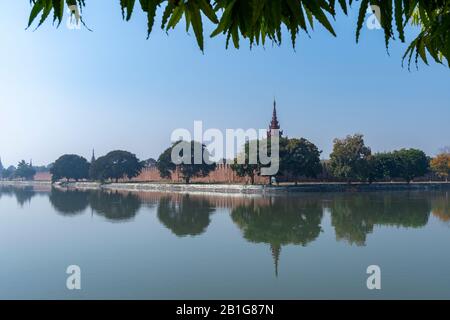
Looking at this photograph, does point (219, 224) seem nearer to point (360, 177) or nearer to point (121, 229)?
point (121, 229)

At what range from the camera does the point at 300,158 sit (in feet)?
182

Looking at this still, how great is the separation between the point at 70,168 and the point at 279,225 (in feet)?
306

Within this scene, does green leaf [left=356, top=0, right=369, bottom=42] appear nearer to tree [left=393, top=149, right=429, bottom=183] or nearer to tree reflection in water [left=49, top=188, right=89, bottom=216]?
tree reflection in water [left=49, top=188, right=89, bottom=216]

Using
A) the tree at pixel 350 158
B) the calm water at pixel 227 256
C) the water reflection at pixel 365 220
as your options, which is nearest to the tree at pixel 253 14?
the calm water at pixel 227 256

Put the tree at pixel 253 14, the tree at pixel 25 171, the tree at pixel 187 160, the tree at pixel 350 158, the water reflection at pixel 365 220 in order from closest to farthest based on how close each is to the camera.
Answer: the tree at pixel 253 14
the water reflection at pixel 365 220
the tree at pixel 350 158
the tree at pixel 187 160
the tree at pixel 25 171

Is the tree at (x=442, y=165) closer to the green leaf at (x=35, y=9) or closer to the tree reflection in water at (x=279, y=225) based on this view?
the tree reflection in water at (x=279, y=225)

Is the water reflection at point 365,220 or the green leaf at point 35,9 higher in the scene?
the green leaf at point 35,9

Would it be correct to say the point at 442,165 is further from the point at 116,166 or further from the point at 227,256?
the point at 227,256

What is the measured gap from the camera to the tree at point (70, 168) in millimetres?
107500

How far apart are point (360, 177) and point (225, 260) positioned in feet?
164

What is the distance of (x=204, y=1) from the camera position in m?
1.49

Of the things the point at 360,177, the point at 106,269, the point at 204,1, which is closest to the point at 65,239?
the point at 106,269

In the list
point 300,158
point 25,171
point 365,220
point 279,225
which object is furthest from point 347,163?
point 25,171

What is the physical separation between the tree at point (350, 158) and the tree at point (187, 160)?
880 inches
